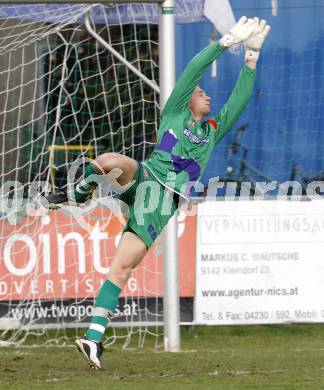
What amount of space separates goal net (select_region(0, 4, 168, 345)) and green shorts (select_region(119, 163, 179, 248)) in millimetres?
3292

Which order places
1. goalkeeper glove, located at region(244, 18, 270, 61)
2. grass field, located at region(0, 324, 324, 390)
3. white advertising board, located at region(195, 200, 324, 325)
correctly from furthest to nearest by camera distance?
white advertising board, located at region(195, 200, 324, 325)
goalkeeper glove, located at region(244, 18, 270, 61)
grass field, located at region(0, 324, 324, 390)

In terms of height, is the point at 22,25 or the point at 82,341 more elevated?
the point at 22,25

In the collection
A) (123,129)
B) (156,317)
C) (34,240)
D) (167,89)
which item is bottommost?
(156,317)

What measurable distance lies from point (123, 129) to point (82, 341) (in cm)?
472

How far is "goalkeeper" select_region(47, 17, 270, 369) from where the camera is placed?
7.31 m

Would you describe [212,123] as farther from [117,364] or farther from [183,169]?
[117,364]

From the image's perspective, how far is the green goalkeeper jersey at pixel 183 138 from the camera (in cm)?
768

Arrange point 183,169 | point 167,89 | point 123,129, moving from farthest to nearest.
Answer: point 123,129 → point 167,89 → point 183,169

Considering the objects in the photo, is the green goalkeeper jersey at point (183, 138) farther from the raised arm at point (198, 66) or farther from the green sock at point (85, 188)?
the green sock at point (85, 188)

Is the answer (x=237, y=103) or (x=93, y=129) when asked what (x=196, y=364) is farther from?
(x=93, y=129)

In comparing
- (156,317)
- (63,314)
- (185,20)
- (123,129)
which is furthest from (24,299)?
(185,20)

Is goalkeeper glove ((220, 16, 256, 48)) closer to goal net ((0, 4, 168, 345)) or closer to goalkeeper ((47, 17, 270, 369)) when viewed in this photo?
goalkeeper ((47, 17, 270, 369))

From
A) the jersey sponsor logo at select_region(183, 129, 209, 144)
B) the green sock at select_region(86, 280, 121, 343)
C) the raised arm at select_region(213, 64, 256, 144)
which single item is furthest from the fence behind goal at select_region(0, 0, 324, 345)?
the green sock at select_region(86, 280, 121, 343)

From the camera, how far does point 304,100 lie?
1159 cm
